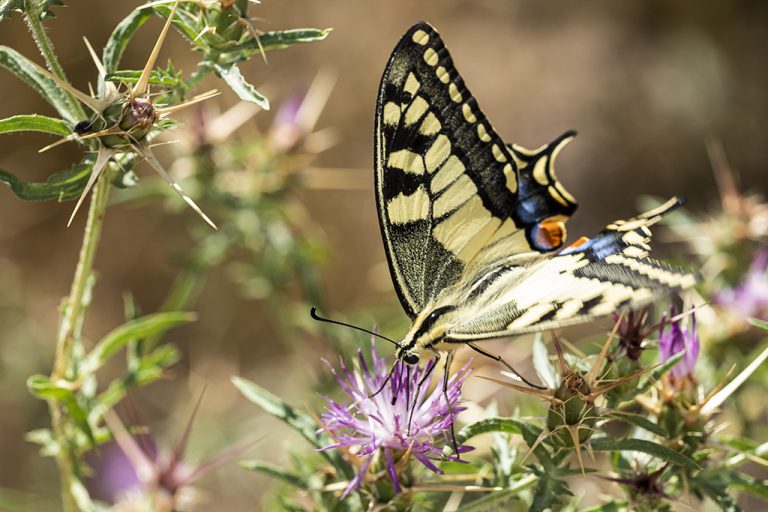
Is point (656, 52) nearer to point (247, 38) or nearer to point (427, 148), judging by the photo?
point (427, 148)

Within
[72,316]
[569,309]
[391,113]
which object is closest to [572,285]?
[569,309]

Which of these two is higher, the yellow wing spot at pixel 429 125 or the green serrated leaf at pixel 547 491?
the yellow wing spot at pixel 429 125

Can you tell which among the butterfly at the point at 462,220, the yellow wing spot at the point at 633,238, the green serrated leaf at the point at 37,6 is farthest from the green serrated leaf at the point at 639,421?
the green serrated leaf at the point at 37,6

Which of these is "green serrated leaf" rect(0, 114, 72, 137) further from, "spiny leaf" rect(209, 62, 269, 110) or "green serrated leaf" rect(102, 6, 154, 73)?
"spiny leaf" rect(209, 62, 269, 110)

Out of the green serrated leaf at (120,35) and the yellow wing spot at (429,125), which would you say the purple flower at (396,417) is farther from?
the green serrated leaf at (120,35)

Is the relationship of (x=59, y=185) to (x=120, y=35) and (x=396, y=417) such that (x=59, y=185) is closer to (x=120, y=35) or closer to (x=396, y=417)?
(x=120, y=35)

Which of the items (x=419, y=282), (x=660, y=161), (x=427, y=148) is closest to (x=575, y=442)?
(x=419, y=282)
